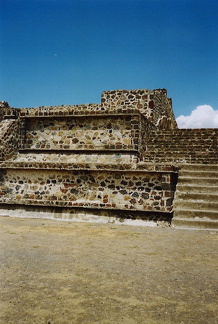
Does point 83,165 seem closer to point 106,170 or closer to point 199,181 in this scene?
point 106,170

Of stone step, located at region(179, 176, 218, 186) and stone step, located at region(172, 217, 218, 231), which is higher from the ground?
stone step, located at region(179, 176, 218, 186)

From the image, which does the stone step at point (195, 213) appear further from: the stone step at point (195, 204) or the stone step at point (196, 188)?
the stone step at point (196, 188)

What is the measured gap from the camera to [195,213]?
27.1ft

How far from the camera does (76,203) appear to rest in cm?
923

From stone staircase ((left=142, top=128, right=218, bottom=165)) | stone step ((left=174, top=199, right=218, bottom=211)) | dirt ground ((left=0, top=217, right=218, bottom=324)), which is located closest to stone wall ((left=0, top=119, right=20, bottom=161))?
dirt ground ((left=0, top=217, right=218, bottom=324))

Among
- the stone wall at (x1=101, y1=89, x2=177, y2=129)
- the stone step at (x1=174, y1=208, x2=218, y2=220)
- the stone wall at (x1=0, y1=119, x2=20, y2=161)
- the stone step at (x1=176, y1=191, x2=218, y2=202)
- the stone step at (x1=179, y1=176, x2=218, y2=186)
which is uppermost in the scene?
the stone wall at (x1=101, y1=89, x2=177, y2=129)

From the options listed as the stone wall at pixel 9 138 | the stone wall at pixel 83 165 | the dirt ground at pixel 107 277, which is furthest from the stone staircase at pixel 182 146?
the stone wall at pixel 9 138

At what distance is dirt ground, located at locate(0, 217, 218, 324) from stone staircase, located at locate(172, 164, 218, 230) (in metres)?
0.66

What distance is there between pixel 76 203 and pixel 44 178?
1338mm

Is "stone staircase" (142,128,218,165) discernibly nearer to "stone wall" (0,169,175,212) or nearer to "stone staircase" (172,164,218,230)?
"stone staircase" (172,164,218,230)

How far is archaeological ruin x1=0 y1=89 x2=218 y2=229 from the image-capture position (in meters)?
8.71

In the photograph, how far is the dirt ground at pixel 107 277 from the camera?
3.25 meters

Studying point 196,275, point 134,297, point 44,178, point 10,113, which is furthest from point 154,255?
point 10,113

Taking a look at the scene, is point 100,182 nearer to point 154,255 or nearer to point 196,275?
point 154,255
